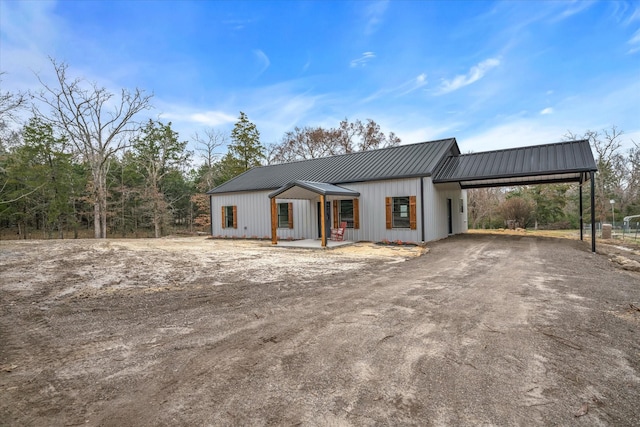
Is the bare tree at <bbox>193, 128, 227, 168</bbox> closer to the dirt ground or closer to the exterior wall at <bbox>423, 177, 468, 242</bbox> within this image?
the exterior wall at <bbox>423, 177, 468, 242</bbox>

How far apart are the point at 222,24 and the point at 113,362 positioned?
46.2ft

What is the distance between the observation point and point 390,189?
13195 millimetres

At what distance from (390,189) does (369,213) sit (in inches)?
54.7

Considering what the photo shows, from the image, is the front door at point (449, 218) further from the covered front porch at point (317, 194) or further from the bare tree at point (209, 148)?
the bare tree at point (209, 148)

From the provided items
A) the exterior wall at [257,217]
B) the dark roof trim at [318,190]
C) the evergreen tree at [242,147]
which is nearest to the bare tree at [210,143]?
the evergreen tree at [242,147]

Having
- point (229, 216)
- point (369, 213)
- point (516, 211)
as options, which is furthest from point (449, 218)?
point (229, 216)

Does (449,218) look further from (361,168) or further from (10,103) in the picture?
(10,103)

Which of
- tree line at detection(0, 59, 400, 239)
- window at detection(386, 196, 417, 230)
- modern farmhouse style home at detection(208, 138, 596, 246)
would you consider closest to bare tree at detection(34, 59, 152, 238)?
tree line at detection(0, 59, 400, 239)

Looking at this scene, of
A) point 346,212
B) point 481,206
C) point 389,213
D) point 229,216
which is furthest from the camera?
point 481,206

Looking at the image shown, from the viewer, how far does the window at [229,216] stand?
699 inches

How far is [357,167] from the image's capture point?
50.5ft

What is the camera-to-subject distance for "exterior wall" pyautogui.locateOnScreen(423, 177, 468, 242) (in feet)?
41.4

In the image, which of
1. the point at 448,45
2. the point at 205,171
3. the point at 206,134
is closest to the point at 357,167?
the point at 448,45

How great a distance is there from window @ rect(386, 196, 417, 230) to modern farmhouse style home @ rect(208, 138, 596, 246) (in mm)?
41
